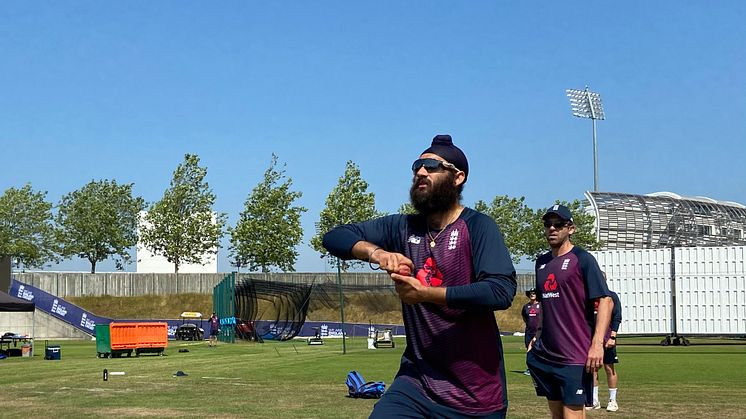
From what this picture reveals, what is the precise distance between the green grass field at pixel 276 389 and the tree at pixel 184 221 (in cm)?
4514

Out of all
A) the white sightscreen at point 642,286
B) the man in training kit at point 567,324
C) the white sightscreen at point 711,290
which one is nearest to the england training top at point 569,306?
the man in training kit at point 567,324

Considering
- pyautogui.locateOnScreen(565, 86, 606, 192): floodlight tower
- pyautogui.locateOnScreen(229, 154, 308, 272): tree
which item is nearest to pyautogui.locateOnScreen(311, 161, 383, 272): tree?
pyautogui.locateOnScreen(229, 154, 308, 272): tree

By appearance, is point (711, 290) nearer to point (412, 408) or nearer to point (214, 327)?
point (214, 327)

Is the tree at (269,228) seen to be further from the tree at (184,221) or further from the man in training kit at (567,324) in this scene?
the man in training kit at (567,324)

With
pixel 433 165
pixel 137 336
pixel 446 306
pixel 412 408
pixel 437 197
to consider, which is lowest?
pixel 137 336

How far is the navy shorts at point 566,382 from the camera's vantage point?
8750 mm

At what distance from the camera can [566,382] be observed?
883 cm

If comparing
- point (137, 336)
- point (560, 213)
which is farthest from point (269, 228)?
point (560, 213)

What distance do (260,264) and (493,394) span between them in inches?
2751

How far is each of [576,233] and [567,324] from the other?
6834cm

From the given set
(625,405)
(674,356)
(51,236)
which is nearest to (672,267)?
(674,356)

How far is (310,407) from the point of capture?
15.5m

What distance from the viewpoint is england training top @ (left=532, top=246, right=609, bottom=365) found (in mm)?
8984

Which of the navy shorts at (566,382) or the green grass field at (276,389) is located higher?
the navy shorts at (566,382)
